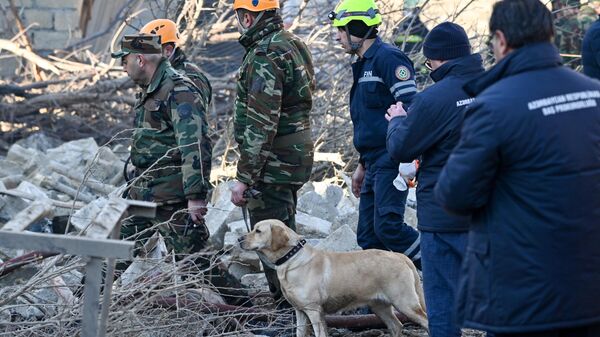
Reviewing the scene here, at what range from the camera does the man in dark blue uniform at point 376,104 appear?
6363 mm

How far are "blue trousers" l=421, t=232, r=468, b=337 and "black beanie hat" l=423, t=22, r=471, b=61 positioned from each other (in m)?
0.86

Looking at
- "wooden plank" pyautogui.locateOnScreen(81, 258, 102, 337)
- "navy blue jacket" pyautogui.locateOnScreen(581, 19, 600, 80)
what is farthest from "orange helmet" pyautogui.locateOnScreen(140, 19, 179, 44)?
"wooden plank" pyautogui.locateOnScreen(81, 258, 102, 337)

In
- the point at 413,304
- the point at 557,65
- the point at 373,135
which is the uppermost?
the point at 557,65

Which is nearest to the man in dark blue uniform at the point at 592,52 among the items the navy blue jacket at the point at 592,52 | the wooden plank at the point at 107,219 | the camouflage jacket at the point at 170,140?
the navy blue jacket at the point at 592,52

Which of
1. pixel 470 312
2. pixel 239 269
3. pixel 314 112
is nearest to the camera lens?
pixel 470 312

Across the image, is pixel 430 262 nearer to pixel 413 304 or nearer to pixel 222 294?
pixel 413 304

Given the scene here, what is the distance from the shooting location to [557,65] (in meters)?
3.89

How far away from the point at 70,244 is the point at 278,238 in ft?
8.78

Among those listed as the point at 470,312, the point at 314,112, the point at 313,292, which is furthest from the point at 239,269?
the point at 470,312

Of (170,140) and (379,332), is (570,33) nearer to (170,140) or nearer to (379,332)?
(379,332)

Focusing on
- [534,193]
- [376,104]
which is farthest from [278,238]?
[534,193]

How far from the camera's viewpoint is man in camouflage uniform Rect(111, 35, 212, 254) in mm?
6758

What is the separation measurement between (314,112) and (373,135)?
12.9 ft

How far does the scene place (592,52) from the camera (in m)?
6.73
